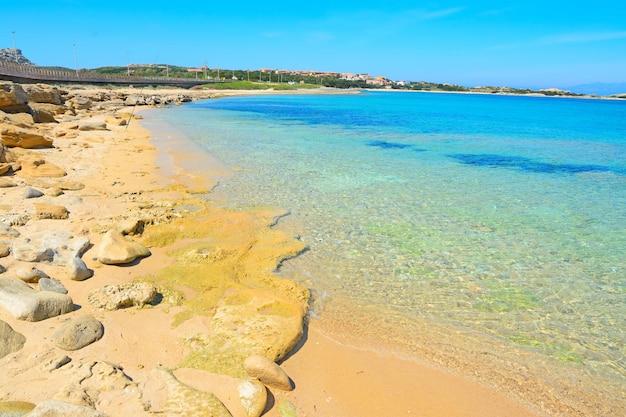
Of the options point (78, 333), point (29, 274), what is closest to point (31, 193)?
point (29, 274)

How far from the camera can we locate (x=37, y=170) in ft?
34.2

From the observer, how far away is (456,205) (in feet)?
32.3

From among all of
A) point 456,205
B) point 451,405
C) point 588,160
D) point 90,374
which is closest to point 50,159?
point 90,374

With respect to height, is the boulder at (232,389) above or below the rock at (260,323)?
below

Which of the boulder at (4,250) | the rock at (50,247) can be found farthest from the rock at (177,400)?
the boulder at (4,250)

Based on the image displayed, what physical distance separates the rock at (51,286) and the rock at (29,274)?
0.39ft

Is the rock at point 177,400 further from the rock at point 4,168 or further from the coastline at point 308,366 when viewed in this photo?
the rock at point 4,168

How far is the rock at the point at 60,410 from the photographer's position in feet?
9.24

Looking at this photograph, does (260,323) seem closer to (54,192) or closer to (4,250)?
(4,250)

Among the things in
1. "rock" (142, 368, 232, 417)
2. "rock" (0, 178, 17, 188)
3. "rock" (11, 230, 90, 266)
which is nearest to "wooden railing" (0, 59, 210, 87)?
"rock" (0, 178, 17, 188)

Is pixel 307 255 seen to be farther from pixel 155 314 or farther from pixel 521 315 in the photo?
A: pixel 521 315

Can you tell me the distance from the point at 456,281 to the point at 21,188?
9737 mm

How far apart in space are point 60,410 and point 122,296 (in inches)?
84.9

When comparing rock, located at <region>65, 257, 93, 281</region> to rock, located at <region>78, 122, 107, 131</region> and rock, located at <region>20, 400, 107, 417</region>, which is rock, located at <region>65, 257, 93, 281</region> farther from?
→ rock, located at <region>78, 122, 107, 131</region>
